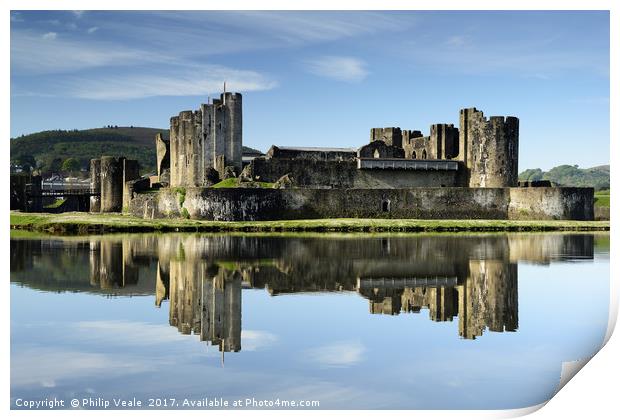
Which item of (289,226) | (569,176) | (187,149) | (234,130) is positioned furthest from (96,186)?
(569,176)

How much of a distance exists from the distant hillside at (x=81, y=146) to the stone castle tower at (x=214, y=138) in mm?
46051

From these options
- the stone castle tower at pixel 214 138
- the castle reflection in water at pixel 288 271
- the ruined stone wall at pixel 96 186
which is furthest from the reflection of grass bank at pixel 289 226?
the ruined stone wall at pixel 96 186

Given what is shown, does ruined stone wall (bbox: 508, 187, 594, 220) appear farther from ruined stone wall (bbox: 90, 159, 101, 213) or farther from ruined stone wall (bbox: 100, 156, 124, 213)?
ruined stone wall (bbox: 90, 159, 101, 213)

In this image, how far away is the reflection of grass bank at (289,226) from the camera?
98.9 feet

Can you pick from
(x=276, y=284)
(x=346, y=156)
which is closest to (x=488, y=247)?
(x=276, y=284)

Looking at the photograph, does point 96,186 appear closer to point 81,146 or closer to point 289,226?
point 289,226

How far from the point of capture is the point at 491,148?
4000 centimetres

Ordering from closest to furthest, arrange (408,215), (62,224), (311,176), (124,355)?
(124,355) → (62,224) → (408,215) → (311,176)

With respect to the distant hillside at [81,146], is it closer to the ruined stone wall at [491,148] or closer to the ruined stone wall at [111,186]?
the ruined stone wall at [111,186]

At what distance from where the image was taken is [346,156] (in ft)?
143
